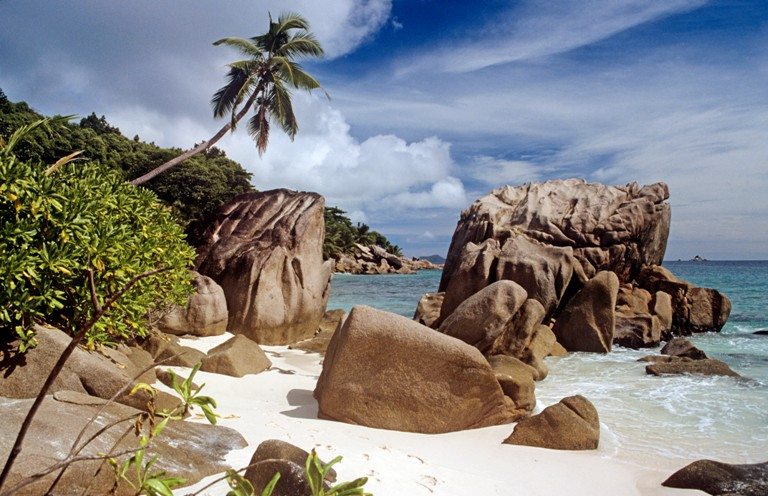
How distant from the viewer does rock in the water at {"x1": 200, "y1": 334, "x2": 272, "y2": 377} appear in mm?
8961

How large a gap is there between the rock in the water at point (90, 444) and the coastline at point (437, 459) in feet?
0.64

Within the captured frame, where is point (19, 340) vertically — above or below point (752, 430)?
above

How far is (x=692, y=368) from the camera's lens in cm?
1242

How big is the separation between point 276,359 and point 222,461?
7062 mm

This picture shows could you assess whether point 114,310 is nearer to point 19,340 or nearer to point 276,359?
point 19,340

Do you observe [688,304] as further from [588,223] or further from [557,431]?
[557,431]

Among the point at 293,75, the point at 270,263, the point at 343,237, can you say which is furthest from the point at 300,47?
the point at 343,237

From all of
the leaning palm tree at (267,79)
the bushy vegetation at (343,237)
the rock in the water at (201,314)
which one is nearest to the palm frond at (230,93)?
the leaning palm tree at (267,79)

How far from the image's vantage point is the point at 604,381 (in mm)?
11789

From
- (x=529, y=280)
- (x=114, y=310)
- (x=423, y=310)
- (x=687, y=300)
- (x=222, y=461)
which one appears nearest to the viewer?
(x=222, y=461)

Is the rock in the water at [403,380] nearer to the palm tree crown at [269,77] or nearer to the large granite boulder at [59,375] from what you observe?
the large granite boulder at [59,375]

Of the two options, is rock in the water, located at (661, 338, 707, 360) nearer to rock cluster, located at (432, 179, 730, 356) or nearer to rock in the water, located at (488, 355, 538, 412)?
rock cluster, located at (432, 179, 730, 356)

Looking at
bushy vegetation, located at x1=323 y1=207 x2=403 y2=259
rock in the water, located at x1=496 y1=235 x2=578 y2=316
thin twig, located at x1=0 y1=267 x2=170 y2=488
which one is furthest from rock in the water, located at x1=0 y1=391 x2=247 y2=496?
bushy vegetation, located at x1=323 y1=207 x2=403 y2=259

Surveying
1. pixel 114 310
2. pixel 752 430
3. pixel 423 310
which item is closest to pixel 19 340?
pixel 114 310
